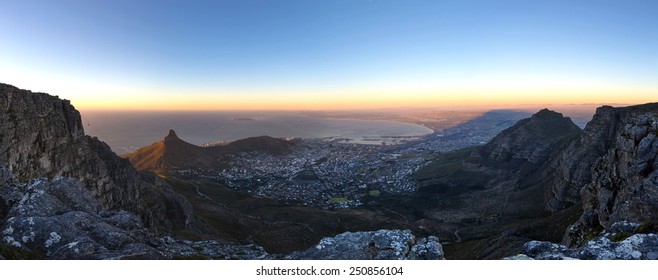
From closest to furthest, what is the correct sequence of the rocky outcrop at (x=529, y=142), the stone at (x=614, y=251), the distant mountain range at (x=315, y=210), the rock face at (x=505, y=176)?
the stone at (x=614, y=251), the distant mountain range at (x=315, y=210), the rock face at (x=505, y=176), the rocky outcrop at (x=529, y=142)

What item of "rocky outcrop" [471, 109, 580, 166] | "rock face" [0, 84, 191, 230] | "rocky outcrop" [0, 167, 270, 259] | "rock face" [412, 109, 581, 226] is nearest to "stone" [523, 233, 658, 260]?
"rocky outcrop" [0, 167, 270, 259]

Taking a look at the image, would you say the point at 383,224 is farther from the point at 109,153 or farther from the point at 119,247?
the point at 119,247

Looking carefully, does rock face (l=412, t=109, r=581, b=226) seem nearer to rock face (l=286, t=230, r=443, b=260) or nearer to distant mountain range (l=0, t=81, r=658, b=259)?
distant mountain range (l=0, t=81, r=658, b=259)

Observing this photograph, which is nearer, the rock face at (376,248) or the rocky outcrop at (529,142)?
→ the rock face at (376,248)

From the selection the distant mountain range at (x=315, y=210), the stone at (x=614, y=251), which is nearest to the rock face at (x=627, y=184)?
the distant mountain range at (x=315, y=210)

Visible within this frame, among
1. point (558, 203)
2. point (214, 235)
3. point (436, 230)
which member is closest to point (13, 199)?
point (214, 235)

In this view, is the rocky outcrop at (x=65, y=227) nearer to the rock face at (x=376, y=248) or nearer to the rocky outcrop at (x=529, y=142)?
the rock face at (x=376, y=248)

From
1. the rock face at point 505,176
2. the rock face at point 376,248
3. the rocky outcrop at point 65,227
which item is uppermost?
the rocky outcrop at point 65,227
